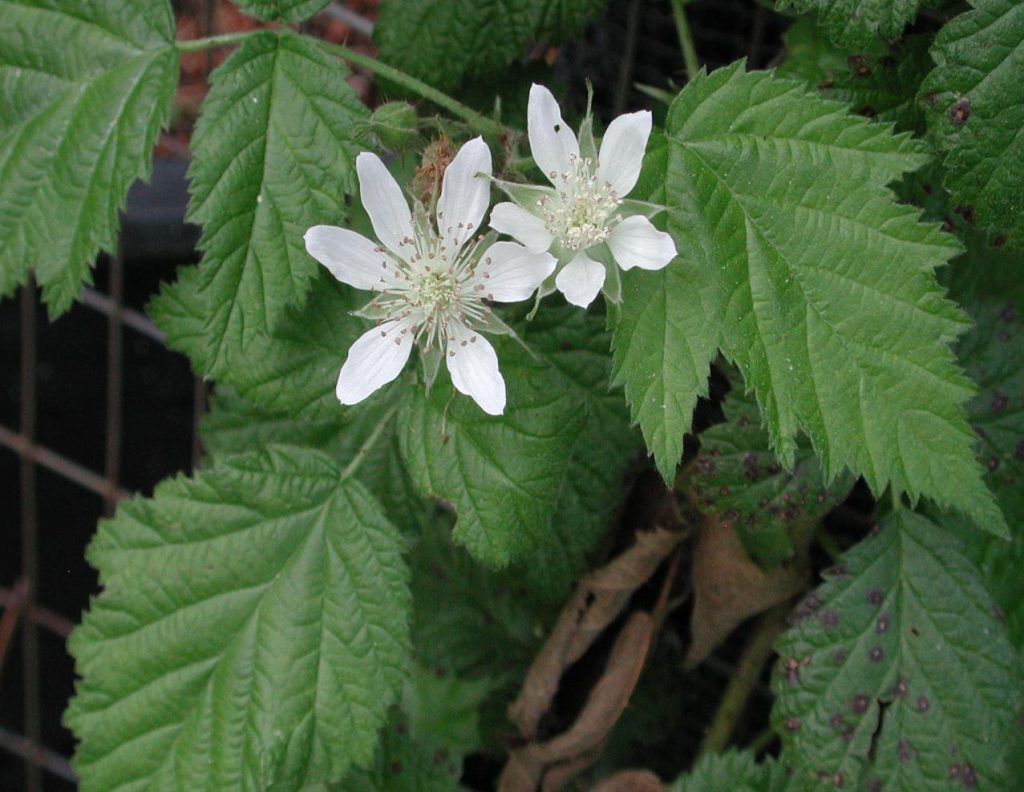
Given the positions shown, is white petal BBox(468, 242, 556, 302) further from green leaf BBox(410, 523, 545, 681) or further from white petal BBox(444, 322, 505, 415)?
green leaf BBox(410, 523, 545, 681)

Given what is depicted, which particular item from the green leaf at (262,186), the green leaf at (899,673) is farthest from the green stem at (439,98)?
the green leaf at (899,673)

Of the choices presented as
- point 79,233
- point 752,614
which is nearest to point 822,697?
point 752,614

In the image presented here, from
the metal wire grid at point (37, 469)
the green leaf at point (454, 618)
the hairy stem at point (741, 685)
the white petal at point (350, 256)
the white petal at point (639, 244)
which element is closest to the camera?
the white petal at point (639, 244)

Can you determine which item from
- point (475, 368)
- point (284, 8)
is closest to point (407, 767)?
point (475, 368)

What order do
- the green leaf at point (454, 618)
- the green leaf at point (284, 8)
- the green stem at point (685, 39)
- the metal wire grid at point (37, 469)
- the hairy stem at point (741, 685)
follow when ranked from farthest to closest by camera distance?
the metal wire grid at point (37, 469), the green leaf at point (454, 618), the hairy stem at point (741, 685), the green stem at point (685, 39), the green leaf at point (284, 8)

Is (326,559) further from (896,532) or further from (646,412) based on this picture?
(896,532)

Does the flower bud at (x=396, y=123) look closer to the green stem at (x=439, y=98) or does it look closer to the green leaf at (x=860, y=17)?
the green stem at (x=439, y=98)

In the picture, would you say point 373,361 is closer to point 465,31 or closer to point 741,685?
point 465,31
